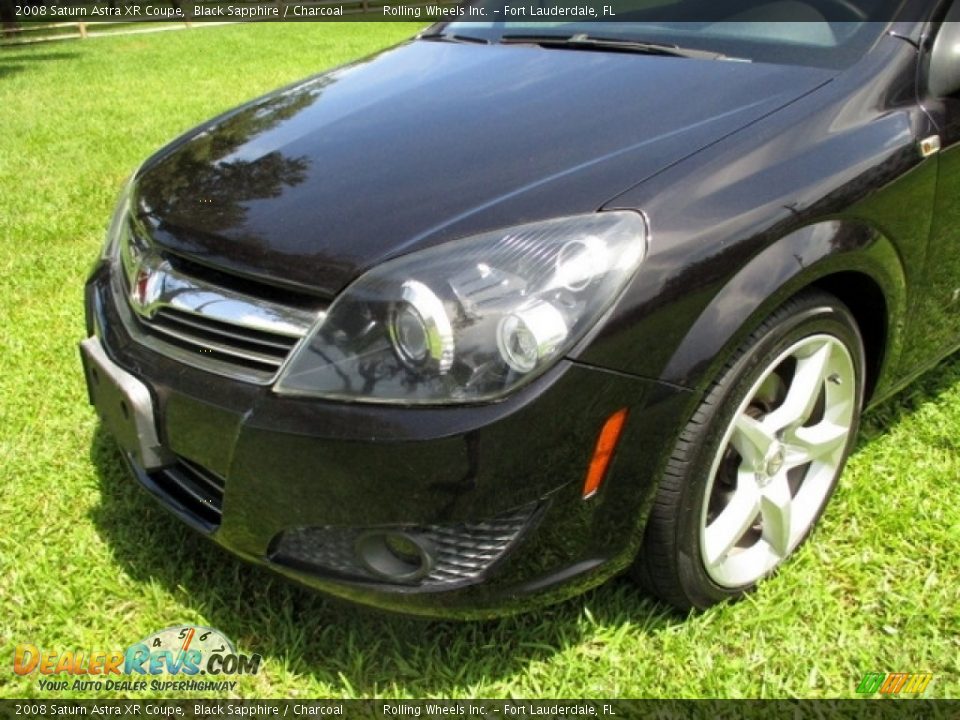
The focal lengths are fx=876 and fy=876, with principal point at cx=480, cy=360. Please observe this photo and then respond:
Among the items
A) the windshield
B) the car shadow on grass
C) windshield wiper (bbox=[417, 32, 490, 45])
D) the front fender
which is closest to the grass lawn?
the car shadow on grass

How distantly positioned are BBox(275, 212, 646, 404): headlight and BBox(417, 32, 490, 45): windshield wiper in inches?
54.3

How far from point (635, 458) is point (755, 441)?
404 mm

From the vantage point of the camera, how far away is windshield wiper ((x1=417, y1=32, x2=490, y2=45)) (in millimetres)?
2752

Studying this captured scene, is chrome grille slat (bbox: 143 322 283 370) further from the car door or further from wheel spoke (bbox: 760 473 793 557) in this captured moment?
the car door

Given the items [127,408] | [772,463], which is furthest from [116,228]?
[772,463]

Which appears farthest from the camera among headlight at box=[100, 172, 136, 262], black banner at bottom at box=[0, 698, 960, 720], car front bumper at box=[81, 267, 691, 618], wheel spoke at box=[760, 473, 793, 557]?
headlight at box=[100, 172, 136, 262]

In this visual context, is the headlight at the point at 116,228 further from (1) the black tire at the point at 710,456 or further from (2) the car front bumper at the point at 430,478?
(1) the black tire at the point at 710,456

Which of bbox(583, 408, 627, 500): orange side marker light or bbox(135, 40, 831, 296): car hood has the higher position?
bbox(135, 40, 831, 296): car hood

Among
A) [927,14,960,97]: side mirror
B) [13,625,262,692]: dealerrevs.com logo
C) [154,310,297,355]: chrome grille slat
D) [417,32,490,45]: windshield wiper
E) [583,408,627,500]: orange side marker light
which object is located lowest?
[13,625,262,692]: dealerrevs.com logo

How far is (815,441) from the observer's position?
2.02 m

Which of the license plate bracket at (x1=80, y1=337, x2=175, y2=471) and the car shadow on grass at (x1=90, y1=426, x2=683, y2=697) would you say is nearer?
the license plate bracket at (x1=80, y1=337, x2=175, y2=471)

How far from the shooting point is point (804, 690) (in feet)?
5.95

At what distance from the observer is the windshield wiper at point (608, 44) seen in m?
2.23

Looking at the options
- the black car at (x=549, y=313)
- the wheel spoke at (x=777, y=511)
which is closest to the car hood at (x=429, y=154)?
the black car at (x=549, y=313)
